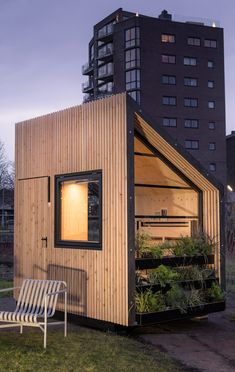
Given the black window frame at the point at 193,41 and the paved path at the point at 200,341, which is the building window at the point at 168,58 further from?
→ the paved path at the point at 200,341

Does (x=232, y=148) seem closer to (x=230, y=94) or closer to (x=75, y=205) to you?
(x=230, y=94)

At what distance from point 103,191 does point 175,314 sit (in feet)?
6.40

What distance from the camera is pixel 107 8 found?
6862 cm

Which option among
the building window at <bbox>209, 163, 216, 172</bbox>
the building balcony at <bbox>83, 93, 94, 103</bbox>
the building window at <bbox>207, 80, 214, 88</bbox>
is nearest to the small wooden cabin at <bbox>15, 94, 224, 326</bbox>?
the building window at <bbox>209, 163, 216, 172</bbox>

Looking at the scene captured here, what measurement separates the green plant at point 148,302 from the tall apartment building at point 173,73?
50104 mm

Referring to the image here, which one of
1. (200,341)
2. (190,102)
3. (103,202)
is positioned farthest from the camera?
(190,102)

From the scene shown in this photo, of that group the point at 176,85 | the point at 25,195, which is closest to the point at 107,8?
the point at 176,85

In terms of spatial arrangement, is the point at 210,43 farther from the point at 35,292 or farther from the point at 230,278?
the point at 35,292

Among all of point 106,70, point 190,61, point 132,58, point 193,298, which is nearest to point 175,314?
point 193,298

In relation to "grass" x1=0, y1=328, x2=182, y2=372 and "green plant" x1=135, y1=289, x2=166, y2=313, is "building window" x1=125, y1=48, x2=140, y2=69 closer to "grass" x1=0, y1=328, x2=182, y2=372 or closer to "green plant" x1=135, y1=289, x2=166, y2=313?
"green plant" x1=135, y1=289, x2=166, y2=313

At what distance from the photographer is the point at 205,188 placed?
855cm

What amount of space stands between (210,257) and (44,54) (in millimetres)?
27547

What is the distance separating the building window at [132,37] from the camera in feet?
189

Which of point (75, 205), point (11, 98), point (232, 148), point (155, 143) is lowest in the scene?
point (75, 205)
